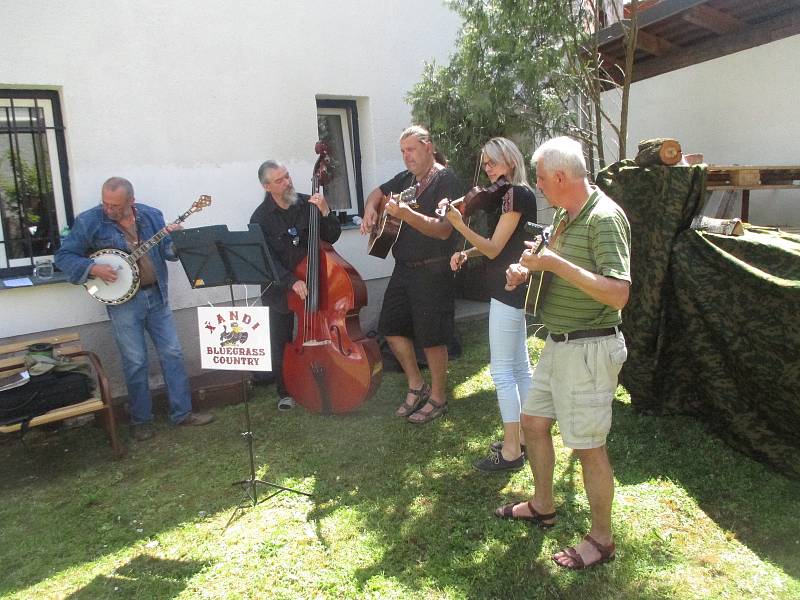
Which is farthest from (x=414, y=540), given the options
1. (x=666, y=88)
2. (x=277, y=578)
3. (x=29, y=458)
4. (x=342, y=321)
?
(x=666, y=88)

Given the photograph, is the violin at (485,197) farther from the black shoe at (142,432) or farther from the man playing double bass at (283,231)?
the black shoe at (142,432)

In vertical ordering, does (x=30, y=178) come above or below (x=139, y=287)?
above

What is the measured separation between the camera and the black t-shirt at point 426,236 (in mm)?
4047

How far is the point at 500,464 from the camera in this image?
11.7 feet

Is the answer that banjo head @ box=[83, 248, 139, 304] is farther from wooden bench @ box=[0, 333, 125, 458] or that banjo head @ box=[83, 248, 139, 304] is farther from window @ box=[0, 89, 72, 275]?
window @ box=[0, 89, 72, 275]

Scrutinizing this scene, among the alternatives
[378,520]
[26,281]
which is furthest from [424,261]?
[26,281]

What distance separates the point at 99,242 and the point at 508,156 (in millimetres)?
2932

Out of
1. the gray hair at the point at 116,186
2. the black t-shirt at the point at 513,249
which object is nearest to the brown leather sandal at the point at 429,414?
the black t-shirt at the point at 513,249

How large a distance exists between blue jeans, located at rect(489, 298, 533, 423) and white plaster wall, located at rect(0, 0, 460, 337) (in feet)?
9.98

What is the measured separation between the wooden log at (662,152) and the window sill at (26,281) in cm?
415

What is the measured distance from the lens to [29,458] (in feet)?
14.1

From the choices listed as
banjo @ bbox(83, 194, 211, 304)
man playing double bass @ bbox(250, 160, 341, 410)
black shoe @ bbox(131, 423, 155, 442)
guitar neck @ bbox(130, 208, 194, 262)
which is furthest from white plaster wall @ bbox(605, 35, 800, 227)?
black shoe @ bbox(131, 423, 155, 442)

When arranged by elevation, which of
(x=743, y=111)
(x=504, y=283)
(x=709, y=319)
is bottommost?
(x=709, y=319)

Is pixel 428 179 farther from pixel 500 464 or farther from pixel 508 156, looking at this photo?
pixel 500 464
